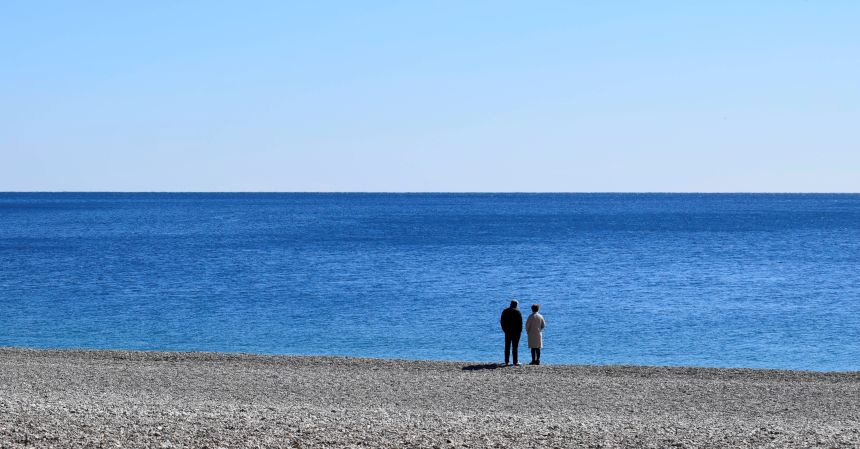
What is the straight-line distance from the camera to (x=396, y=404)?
657 inches

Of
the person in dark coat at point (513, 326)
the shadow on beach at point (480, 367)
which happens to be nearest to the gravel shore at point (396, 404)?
the shadow on beach at point (480, 367)

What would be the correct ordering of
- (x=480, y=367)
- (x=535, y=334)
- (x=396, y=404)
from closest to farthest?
(x=396, y=404) < (x=480, y=367) < (x=535, y=334)

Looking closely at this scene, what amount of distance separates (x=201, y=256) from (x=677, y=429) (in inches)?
2414

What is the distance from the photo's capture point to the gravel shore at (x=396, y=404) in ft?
41.6

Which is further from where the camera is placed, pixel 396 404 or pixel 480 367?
pixel 480 367

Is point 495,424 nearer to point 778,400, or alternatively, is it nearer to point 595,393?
point 595,393

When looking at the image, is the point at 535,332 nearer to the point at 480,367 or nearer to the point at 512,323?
the point at 512,323

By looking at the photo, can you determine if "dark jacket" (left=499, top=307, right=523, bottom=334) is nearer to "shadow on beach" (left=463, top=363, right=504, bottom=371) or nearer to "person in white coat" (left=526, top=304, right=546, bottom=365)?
"person in white coat" (left=526, top=304, right=546, bottom=365)

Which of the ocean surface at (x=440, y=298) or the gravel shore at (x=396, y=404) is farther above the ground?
the gravel shore at (x=396, y=404)

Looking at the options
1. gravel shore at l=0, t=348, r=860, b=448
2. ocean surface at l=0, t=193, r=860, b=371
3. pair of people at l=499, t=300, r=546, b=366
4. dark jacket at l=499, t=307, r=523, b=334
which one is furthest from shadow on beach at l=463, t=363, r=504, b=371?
ocean surface at l=0, t=193, r=860, b=371

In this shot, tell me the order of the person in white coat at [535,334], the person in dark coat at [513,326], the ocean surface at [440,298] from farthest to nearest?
the ocean surface at [440,298] → the person in white coat at [535,334] → the person in dark coat at [513,326]

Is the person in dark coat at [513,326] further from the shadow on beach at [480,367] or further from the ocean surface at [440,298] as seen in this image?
the ocean surface at [440,298]

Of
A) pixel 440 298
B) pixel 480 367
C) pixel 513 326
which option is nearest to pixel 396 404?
pixel 480 367

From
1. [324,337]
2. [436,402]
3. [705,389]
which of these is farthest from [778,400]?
[324,337]
